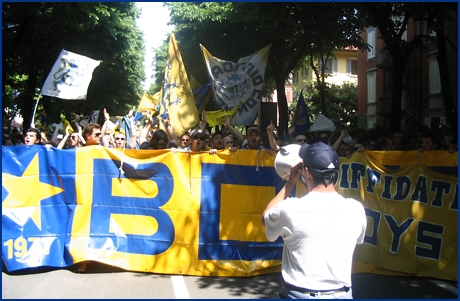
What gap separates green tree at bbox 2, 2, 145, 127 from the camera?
16.6 meters

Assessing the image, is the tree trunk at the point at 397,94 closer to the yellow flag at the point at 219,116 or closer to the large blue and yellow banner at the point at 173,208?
the yellow flag at the point at 219,116

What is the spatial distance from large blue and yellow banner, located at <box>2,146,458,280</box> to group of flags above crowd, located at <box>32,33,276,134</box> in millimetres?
3101

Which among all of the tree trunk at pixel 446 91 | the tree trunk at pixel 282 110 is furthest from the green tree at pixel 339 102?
the tree trunk at pixel 446 91

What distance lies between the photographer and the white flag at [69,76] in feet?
35.0

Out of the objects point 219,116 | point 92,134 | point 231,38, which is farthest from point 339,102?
point 92,134

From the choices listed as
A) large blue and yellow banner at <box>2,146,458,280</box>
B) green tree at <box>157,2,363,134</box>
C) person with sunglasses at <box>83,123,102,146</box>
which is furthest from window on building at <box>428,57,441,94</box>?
person with sunglasses at <box>83,123,102,146</box>

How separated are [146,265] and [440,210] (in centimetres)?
371

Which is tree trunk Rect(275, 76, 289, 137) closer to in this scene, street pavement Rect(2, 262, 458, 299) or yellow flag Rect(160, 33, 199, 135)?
yellow flag Rect(160, 33, 199, 135)

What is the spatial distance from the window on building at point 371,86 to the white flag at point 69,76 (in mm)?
29771

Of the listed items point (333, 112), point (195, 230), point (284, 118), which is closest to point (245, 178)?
point (195, 230)

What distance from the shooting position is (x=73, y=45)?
Answer: 20453mm

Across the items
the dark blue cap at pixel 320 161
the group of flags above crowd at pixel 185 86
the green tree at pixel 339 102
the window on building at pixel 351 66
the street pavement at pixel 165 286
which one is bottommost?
the street pavement at pixel 165 286

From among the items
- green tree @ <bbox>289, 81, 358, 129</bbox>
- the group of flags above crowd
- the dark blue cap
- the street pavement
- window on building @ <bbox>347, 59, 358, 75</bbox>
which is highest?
window on building @ <bbox>347, 59, 358, 75</bbox>

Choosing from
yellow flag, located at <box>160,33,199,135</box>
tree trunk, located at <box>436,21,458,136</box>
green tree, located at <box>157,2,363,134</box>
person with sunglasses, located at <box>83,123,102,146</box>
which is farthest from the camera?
green tree, located at <box>157,2,363,134</box>
